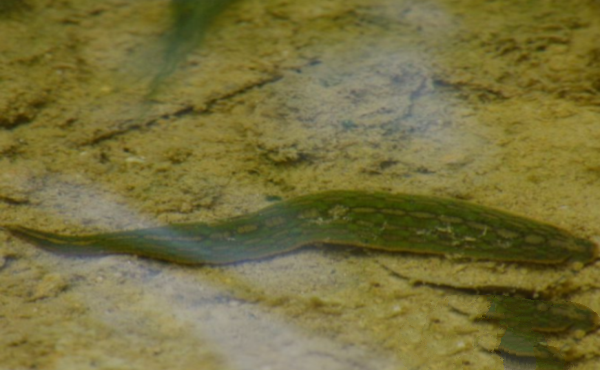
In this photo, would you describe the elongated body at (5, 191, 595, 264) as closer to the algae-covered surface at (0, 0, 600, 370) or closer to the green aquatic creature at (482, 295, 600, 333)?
the algae-covered surface at (0, 0, 600, 370)

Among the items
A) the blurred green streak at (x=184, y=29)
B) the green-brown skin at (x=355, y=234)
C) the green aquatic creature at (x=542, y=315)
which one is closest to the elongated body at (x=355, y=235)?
the green-brown skin at (x=355, y=234)

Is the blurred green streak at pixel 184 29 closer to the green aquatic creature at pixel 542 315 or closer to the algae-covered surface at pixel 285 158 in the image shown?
the algae-covered surface at pixel 285 158

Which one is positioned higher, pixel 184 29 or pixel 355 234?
pixel 184 29

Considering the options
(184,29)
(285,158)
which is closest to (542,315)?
(285,158)

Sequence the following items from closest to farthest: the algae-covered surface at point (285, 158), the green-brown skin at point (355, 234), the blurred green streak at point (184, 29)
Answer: the algae-covered surface at point (285, 158) → the green-brown skin at point (355, 234) → the blurred green streak at point (184, 29)

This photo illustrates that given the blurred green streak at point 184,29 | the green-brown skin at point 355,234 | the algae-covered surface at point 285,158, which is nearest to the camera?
the algae-covered surface at point 285,158

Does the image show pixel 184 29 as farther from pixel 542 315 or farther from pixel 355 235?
pixel 542 315

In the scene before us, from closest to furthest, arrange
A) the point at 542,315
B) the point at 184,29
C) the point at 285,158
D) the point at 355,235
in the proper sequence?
1. the point at 542,315
2. the point at 355,235
3. the point at 285,158
4. the point at 184,29
